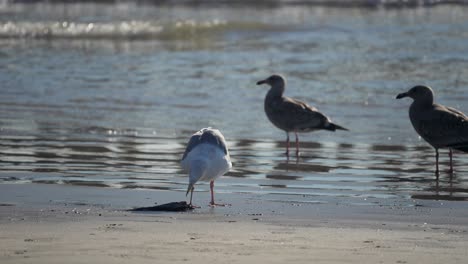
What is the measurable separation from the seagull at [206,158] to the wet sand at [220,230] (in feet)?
0.87

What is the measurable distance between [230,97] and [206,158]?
8.61m

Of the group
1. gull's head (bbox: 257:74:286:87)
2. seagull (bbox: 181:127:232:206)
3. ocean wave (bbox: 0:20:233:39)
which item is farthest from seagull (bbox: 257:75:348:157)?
ocean wave (bbox: 0:20:233:39)

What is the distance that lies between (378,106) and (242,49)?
396 inches

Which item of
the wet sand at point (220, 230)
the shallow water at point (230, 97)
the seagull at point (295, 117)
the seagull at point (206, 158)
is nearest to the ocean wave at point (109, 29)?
the shallow water at point (230, 97)

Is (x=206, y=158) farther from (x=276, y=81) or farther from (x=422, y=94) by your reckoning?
(x=276, y=81)

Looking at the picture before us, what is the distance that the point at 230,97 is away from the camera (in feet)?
56.1

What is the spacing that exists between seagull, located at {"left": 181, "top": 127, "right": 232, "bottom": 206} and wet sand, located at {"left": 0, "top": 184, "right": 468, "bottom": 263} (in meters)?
0.27

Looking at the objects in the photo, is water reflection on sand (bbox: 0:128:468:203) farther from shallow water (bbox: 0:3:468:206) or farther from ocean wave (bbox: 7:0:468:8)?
ocean wave (bbox: 7:0:468:8)

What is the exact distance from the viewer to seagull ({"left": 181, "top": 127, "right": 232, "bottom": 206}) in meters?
8.40

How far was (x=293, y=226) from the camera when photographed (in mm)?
7395

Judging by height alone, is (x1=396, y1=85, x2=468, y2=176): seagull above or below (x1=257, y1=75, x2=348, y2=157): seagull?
above

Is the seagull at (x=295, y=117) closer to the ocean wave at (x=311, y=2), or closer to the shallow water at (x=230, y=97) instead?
the shallow water at (x=230, y=97)

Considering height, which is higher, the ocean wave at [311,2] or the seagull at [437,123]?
the seagull at [437,123]

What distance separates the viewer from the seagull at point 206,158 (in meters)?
8.40
